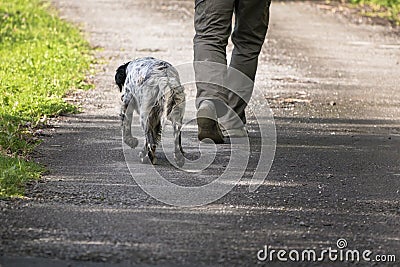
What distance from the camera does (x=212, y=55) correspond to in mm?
7559

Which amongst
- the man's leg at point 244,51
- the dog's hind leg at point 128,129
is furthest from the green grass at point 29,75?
the man's leg at point 244,51

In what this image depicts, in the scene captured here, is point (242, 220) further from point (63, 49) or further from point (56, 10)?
point (56, 10)

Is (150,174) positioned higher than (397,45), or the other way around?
(150,174)

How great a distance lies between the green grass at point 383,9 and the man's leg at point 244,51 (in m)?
9.89

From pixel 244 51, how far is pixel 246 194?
2201 millimetres

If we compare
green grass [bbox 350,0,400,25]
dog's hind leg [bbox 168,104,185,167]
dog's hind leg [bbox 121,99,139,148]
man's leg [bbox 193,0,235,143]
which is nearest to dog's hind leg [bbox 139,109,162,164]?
dog's hind leg [bbox 168,104,185,167]

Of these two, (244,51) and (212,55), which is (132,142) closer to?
(212,55)

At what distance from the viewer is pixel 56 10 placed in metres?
18.2

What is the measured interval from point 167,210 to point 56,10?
43.2ft

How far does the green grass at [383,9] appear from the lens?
18.1m

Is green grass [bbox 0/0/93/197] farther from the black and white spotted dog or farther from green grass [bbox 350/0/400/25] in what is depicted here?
green grass [bbox 350/0/400/25]

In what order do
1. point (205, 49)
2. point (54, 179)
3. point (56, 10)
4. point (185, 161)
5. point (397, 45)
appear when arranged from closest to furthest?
1. point (54, 179)
2. point (185, 161)
3. point (205, 49)
4. point (397, 45)
5. point (56, 10)

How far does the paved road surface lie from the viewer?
480cm

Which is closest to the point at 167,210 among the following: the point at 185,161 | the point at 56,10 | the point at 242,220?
the point at 242,220
